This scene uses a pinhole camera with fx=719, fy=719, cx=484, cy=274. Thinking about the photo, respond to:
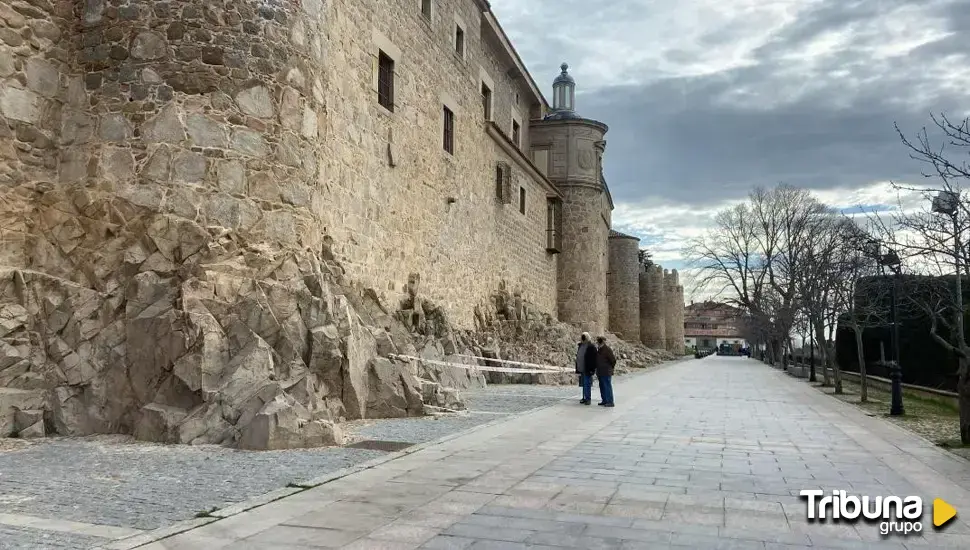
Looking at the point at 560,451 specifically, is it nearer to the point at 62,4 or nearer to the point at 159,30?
the point at 159,30

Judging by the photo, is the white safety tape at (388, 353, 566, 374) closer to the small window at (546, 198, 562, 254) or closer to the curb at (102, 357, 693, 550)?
the curb at (102, 357, 693, 550)

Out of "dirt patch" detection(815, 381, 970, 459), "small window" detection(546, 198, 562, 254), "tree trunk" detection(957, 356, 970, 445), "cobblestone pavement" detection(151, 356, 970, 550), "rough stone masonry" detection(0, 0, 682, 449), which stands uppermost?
"small window" detection(546, 198, 562, 254)

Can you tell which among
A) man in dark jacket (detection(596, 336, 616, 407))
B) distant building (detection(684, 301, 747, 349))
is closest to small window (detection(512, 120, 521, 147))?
man in dark jacket (detection(596, 336, 616, 407))

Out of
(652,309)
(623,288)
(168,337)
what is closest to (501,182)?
(168,337)

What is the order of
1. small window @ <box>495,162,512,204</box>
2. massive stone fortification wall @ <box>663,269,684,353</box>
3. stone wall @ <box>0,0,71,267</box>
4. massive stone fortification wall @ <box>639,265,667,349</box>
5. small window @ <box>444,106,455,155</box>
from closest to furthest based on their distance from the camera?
stone wall @ <box>0,0,71,267</box> < small window @ <box>444,106,455,155</box> < small window @ <box>495,162,512,204</box> < massive stone fortification wall @ <box>639,265,667,349</box> < massive stone fortification wall @ <box>663,269,684,353</box>

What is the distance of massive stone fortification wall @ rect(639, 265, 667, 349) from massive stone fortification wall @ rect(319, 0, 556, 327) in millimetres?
34457

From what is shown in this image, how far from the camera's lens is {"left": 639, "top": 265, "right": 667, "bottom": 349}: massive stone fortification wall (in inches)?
2352

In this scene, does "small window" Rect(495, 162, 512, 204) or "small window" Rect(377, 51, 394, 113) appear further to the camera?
"small window" Rect(495, 162, 512, 204)

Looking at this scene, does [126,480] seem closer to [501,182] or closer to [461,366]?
[461,366]

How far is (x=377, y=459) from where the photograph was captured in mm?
7121

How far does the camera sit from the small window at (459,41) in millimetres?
20984

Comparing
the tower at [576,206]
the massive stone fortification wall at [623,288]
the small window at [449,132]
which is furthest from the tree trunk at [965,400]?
the massive stone fortification wall at [623,288]

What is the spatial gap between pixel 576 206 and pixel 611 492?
30.6m

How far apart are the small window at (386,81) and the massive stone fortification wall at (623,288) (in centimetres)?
3659
